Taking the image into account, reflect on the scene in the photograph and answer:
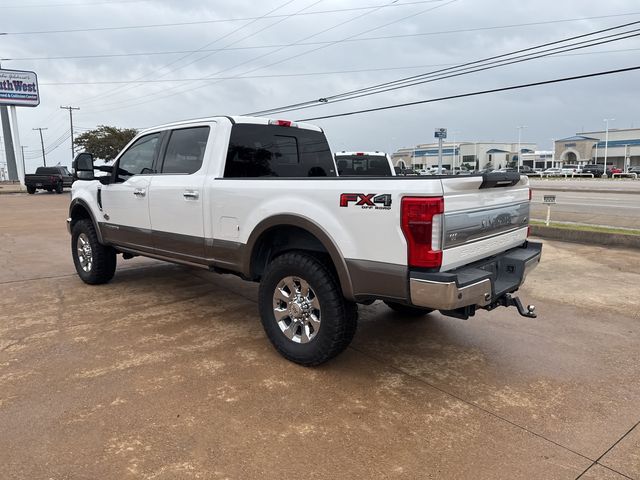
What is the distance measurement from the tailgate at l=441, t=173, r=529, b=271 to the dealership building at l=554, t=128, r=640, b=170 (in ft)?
299

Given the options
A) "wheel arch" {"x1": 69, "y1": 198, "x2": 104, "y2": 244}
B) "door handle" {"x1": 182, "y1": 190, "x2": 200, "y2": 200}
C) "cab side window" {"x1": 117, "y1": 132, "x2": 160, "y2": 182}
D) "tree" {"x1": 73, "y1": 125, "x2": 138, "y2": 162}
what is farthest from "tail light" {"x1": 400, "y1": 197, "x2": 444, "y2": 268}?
"tree" {"x1": 73, "y1": 125, "x2": 138, "y2": 162}

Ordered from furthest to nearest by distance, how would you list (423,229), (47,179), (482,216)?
(47,179), (482,216), (423,229)

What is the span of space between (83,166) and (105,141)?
193 feet

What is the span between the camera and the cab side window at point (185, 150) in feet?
15.5

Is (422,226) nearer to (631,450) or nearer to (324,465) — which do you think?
(324,465)

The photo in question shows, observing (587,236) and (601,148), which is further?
(601,148)

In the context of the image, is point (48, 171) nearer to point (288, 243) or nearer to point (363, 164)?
point (363, 164)

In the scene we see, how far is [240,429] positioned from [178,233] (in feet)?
7.94

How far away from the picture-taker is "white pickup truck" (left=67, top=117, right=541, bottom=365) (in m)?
3.13

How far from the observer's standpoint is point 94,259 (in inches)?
245

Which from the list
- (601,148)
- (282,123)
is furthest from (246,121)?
(601,148)

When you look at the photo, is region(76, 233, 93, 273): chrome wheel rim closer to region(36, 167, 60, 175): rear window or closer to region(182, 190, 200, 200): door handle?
region(182, 190, 200, 200): door handle

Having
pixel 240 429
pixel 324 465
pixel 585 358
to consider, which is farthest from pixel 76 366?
pixel 585 358

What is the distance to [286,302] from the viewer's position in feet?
12.8
